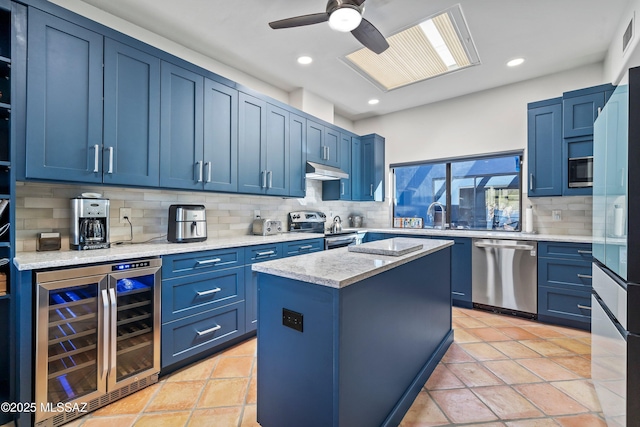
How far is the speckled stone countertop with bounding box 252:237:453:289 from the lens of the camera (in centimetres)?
124

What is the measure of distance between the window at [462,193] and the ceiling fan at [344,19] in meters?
2.83

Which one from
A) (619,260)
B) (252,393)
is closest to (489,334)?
(619,260)

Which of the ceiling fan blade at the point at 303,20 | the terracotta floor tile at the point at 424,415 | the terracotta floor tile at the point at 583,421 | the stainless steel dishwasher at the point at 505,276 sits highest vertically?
the ceiling fan blade at the point at 303,20

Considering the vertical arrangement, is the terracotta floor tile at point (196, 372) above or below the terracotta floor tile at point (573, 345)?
below

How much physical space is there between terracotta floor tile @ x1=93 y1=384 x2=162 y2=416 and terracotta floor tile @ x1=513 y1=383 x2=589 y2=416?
2515 millimetres

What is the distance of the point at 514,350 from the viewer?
8.39 feet

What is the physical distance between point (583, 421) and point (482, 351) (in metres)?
0.87

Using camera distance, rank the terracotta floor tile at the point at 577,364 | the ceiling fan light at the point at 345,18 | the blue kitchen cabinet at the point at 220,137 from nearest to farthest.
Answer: the ceiling fan light at the point at 345,18 → the terracotta floor tile at the point at 577,364 → the blue kitchen cabinet at the point at 220,137

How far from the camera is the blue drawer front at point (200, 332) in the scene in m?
2.14

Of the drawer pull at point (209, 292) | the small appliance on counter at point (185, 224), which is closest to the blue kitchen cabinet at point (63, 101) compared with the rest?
the small appliance on counter at point (185, 224)

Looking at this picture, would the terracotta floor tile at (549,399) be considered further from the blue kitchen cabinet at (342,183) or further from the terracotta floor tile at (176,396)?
the blue kitchen cabinet at (342,183)

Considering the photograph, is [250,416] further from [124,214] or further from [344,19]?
[344,19]

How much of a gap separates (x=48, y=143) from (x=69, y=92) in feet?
1.24

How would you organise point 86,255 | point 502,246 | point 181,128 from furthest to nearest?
point 502,246, point 181,128, point 86,255
